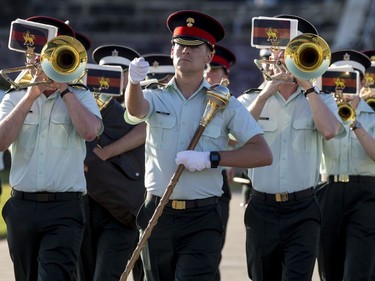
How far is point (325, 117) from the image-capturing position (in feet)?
30.8

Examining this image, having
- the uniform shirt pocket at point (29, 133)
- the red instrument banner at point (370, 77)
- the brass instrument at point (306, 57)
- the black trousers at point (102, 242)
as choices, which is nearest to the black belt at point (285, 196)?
the brass instrument at point (306, 57)

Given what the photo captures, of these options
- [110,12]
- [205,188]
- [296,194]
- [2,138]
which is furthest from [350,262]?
[110,12]

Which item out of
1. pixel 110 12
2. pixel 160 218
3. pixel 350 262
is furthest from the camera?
pixel 110 12

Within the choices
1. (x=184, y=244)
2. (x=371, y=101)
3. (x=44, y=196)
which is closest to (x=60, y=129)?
(x=44, y=196)

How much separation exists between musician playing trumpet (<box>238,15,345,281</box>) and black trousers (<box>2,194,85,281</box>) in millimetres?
1303

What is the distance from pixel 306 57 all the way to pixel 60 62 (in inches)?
65.0

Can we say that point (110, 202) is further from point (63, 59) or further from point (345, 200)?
point (63, 59)

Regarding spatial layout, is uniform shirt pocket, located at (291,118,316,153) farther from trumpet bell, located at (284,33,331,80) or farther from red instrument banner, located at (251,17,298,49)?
red instrument banner, located at (251,17,298,49)

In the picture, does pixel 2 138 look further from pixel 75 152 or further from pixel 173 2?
pixel 173 2

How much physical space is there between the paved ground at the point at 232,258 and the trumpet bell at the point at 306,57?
358cm

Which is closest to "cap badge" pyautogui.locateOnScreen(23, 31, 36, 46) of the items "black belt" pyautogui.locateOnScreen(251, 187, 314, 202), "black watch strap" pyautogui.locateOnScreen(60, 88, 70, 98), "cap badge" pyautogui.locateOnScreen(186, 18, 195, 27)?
"black watch strap" pyautogui.locateOnScreen(60, 88, 70, 98)

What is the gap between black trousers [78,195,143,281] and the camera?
1052 cm

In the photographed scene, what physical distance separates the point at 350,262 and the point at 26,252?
2.73 meters

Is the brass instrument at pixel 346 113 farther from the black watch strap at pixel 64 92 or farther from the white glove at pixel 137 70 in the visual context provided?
the white glove at pixel 137 70
